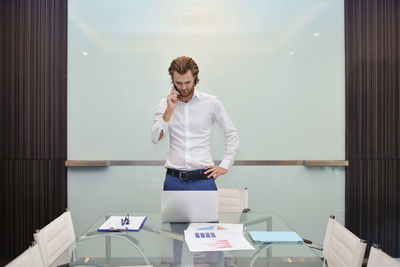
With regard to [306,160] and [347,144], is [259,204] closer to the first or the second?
[306,160]

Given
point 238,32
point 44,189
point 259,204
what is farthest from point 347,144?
point 44,189

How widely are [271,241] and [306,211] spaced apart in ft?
8.03

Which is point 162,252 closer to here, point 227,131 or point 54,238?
point 54,238

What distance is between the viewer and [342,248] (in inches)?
→ 72.2

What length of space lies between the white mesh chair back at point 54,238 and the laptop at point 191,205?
614 millimetres

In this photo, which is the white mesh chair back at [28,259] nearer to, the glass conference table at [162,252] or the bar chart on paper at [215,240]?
the glass conference table at [162,252]

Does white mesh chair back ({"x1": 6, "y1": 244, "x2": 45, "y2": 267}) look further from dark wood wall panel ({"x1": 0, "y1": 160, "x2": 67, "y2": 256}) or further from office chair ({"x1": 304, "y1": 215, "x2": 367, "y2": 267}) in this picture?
dark wood wall panel ({"x1": 0, "y1": 160, "x2": 67, "y2": 256})

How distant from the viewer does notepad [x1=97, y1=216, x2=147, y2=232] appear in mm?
1984

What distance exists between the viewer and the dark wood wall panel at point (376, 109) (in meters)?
3.96

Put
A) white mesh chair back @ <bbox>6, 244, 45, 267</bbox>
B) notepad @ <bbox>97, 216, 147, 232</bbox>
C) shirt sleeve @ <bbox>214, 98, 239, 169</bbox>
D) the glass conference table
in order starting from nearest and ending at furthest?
white mesh chair back @ <bbox>6, 244, 45, 267</bbox> → the glass conference table → notepad @ <bbox>97, 216, 147, 232</bbox> → shirt sleeve @ <bbox>214, 98, 239, 169</bbox>

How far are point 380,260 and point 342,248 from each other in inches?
19.2

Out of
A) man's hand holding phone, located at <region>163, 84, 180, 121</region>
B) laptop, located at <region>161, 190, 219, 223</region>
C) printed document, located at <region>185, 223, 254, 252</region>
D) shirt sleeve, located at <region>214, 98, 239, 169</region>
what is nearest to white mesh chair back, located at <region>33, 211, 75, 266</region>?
laptop, located at <region>161, 190, 219, 223</region>

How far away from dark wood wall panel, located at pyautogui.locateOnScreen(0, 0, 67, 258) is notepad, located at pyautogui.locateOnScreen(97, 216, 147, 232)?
79.8 inches

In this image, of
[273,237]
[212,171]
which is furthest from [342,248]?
[212,171]
